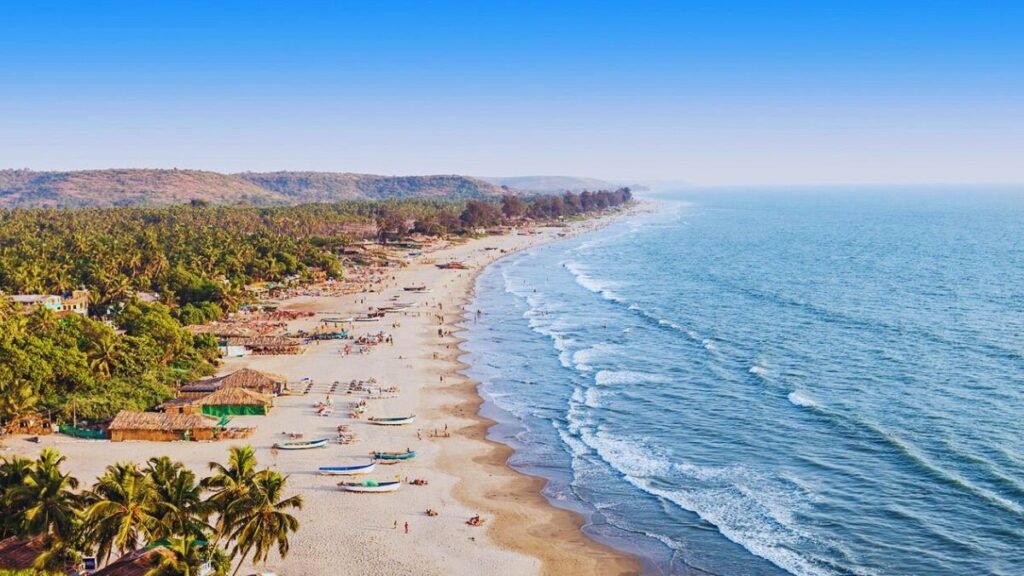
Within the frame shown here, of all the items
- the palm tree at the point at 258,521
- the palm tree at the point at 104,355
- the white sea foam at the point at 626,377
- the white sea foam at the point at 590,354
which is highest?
the palm tree at the point at 258,521

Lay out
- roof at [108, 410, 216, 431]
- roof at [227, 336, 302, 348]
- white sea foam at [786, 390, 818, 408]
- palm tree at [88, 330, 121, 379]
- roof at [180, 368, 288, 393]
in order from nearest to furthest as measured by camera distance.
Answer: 1. roof at [108, 410, 216, 431]
2. white sea foam at [786, 390, 818, 408]
3. palm tree at [88, 330, 121, 379]
4. roof at [180, 368, 288, 393]
5. roof at [227, 336, 302, 348]

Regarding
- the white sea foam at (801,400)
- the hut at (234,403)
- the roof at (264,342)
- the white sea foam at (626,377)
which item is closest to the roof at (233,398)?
the hut at (234,403)

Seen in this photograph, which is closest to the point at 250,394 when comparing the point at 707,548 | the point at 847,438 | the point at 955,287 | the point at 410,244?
the point at 707,548

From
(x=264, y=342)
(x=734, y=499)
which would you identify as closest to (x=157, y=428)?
(x=264, y=342)

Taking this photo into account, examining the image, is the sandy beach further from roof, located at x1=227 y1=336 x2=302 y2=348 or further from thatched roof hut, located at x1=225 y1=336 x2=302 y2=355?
roof, located at x1=227 y1=336 x2=302 y2=348

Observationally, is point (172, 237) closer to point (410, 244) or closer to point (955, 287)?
point (410, 244)

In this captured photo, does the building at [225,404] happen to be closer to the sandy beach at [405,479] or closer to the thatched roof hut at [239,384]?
the sandy beach at [405,479]

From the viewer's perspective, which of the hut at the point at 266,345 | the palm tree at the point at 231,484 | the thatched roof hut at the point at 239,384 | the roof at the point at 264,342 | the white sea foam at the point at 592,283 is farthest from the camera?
the white sea foam at the point at 592,283

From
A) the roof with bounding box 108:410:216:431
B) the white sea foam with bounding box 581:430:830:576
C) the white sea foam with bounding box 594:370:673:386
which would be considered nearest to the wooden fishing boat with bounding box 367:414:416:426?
the roof with bounding box 108:410:216:431
